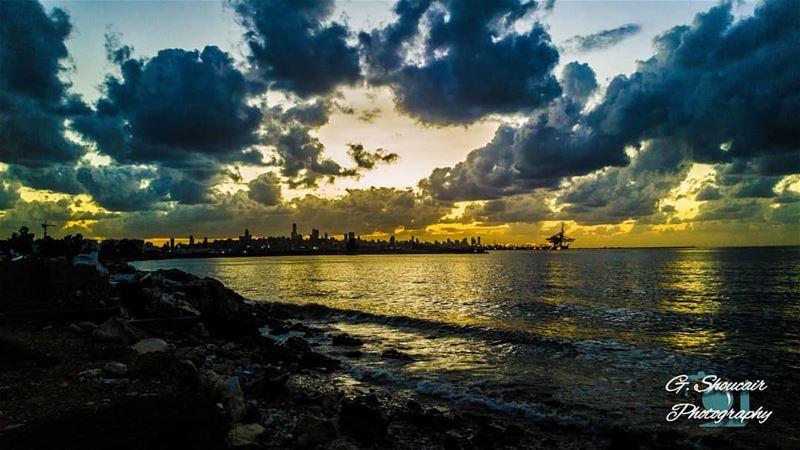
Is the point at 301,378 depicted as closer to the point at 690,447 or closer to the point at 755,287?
the point at 690,447

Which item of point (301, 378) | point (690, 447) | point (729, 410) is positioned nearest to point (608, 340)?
point (729, 410)

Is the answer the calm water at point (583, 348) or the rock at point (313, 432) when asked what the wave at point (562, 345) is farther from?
the rock at point (313, 432)

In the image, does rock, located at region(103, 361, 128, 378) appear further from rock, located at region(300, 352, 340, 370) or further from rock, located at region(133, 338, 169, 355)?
rock, located at region(300, 352, 340, 370)

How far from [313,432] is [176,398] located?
9.42 feet

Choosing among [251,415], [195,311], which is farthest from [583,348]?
[195,311]

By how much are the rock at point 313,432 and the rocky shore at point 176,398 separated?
0.02 meters

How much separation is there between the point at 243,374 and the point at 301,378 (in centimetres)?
225

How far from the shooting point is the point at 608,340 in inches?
939

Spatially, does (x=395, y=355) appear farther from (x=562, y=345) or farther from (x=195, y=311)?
(x=195, y=311)

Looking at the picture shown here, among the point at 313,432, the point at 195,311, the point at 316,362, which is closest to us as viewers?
the point at 313,432

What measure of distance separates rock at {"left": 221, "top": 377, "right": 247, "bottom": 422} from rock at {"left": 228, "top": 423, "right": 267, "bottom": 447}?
1.58ft

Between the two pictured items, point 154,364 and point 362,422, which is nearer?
point 362,422

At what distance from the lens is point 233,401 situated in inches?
385

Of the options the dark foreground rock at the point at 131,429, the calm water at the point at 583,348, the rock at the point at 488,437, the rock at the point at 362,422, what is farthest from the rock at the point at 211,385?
the calm water at the point at 583,348
